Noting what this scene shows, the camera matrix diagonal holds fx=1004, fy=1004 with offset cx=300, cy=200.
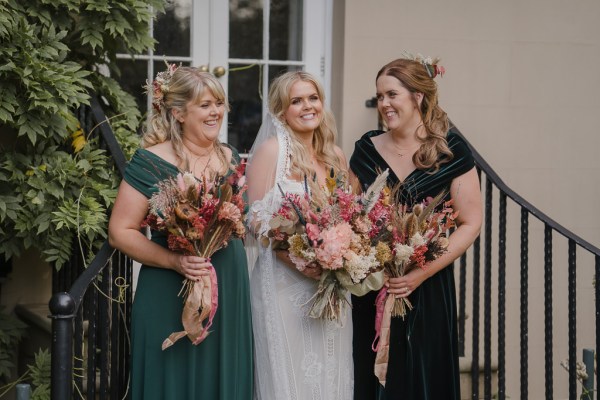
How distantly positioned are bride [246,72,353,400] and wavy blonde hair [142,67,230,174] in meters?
0.24

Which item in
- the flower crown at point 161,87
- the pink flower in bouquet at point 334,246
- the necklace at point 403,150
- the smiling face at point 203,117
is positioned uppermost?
the flower crown at point 161,87

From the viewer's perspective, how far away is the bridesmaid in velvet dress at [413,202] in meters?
4.49

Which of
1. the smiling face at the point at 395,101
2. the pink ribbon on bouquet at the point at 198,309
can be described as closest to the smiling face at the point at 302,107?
the smiling face at the point at 395,101

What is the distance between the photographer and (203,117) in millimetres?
4102

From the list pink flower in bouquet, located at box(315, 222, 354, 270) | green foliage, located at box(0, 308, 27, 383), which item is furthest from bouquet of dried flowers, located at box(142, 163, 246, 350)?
green foliage, located at box(0, 308, 27, 383)

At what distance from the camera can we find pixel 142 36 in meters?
5.46

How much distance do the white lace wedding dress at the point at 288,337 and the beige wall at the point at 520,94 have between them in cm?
210

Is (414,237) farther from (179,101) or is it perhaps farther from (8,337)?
(8,337)

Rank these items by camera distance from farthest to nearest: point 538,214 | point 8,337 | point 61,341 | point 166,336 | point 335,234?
A: 1. point 8,337
2. point 538,214
3. point 166,336
4. point 335,234
5. point 61,341

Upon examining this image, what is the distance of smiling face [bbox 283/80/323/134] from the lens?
4375 mm

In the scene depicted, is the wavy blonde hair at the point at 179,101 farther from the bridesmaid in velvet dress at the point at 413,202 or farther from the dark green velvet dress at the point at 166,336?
the bridesmaid in velvet dress at the point at 413,202

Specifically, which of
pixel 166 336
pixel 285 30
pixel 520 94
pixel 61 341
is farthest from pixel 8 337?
pixel 520 94

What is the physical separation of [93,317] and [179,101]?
3.22 ft

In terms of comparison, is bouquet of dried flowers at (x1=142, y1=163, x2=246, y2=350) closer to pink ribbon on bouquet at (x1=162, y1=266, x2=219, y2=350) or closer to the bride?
pink ribbon on bouquet at (x1=162, y1=266, x2=219, y2=350)
